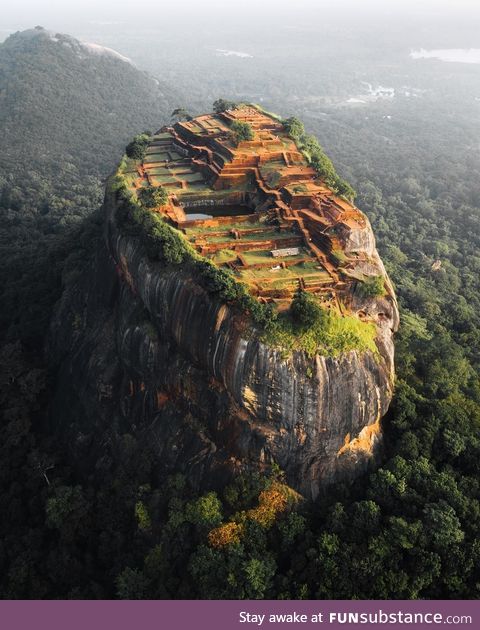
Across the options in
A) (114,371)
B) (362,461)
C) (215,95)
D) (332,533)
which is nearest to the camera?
(332,533)

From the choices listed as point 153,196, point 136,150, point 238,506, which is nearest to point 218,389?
point 238,506

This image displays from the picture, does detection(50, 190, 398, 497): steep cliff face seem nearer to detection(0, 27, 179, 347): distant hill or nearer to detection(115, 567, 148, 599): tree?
detection(115, 567, 148, 599): tree

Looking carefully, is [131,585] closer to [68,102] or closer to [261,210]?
[261,210]

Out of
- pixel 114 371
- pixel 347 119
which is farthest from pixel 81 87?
pixel 114 371

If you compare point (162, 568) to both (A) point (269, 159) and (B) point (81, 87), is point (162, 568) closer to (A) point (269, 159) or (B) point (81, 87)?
(A) point (269, 159)

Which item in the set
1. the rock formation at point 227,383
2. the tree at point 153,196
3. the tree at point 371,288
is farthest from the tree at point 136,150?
the tree at point 371,288

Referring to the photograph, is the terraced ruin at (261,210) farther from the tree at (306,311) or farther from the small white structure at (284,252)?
the tree at (306,311)
